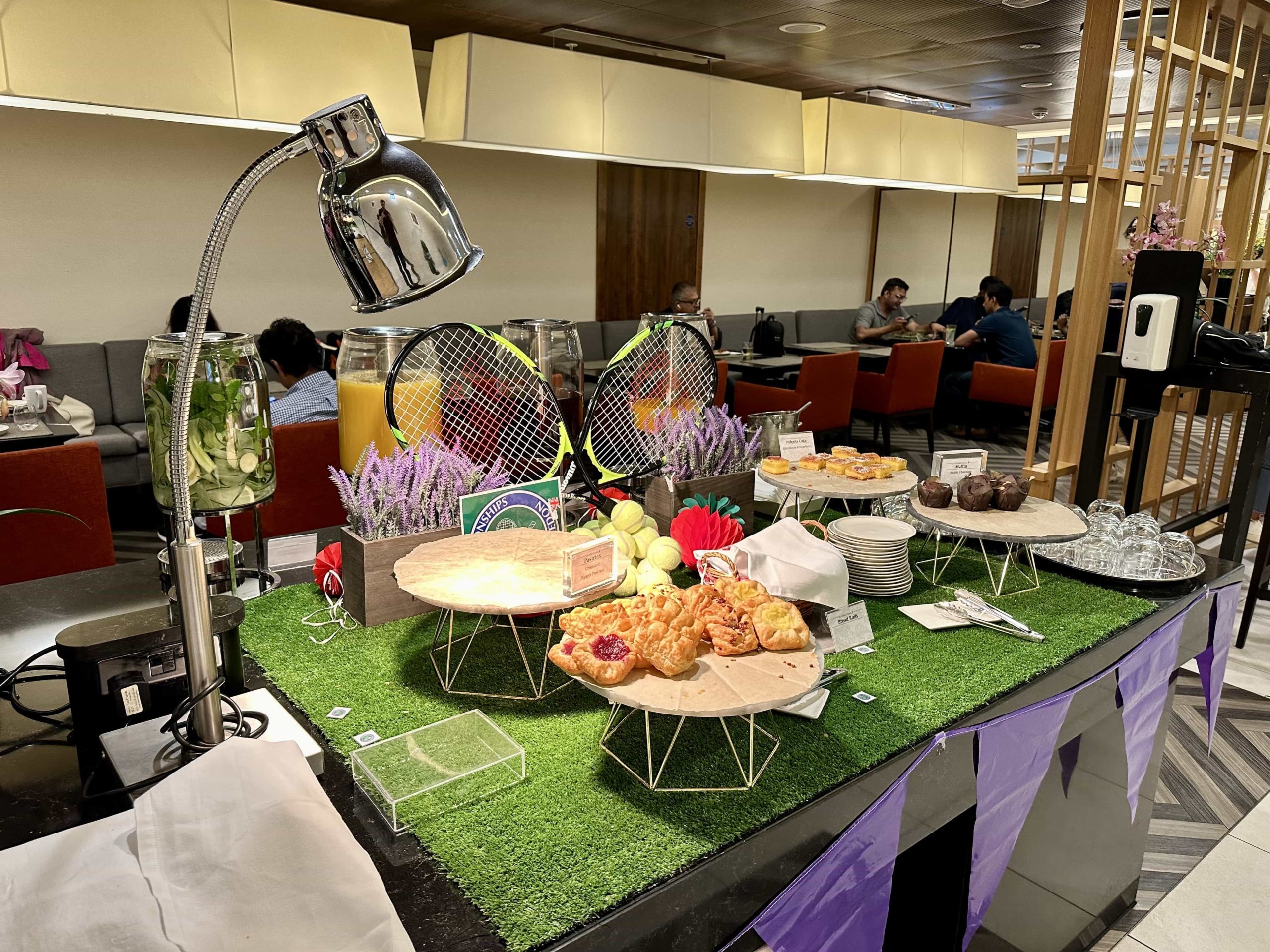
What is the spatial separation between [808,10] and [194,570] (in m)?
4.37

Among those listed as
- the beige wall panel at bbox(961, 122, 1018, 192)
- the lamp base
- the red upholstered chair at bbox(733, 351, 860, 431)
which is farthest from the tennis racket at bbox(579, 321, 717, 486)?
the beige wall panel at bbox(961, 122, 1018, 192)

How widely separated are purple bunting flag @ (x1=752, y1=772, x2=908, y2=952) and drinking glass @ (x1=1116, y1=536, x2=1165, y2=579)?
3.05ft

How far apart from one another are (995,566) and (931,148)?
5.18m

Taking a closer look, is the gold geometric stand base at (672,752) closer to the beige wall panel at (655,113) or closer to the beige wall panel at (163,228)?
the beige wall panel at (655,113)

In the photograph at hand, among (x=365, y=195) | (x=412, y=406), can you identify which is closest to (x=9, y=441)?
(x=412, y=406)

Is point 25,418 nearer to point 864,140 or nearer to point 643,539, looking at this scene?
point 643,539

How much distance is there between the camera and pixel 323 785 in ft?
3.42

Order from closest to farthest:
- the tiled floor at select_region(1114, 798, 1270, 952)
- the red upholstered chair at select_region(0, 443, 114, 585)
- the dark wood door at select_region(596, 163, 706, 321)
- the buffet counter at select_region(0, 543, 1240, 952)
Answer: the buffet counter at select_region(0, 543, 1240, 952)
the tiled floor at select_region(1114, 798, 1270, 952)
the red upholstered chair at select_region(0, 443, 114, 585)
the dark wood door at select_region(596, 163, 706, 321)

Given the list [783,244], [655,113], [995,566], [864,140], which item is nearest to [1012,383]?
[864,140]

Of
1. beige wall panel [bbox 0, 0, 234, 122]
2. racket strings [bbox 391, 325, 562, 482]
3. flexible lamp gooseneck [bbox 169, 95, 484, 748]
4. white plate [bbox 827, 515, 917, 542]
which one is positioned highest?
beige wall panel [bbox 0, 0, 234, 122]

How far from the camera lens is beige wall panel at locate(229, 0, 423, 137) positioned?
3.68 meters

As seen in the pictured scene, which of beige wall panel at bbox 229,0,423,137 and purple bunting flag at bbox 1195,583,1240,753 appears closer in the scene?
purple bunting flag at bbox 1195,583,1240,753

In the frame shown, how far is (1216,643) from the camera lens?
1.87 meters

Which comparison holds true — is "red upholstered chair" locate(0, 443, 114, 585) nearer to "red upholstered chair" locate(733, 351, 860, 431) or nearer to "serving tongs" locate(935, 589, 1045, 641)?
Answer: "serving tongs" locate(935, 589, 1045, 641)
